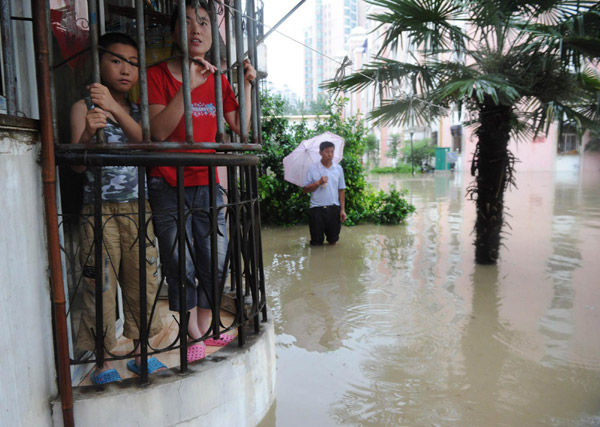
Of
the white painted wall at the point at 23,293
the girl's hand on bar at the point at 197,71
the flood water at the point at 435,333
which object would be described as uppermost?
the girl's hand on bar at the point at 197,71

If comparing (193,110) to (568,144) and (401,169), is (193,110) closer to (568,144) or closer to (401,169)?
(401,169)

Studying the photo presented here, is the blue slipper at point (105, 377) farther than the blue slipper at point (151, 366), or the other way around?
the blue slipper at point (151, 366)

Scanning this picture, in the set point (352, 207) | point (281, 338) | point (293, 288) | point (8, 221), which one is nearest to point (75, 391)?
point (8, 221)

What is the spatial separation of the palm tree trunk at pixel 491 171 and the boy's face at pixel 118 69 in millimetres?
4245

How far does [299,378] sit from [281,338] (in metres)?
0.71

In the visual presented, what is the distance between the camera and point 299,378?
3082 mm

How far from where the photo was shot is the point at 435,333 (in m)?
3.76

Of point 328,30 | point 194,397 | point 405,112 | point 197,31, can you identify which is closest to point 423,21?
point 405,112

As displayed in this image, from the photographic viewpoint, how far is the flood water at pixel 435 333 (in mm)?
2715

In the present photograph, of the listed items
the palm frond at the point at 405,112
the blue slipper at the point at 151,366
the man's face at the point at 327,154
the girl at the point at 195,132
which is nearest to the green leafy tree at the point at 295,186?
the man's face at the point at 327,154

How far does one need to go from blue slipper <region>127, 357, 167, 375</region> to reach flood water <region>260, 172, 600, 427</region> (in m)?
0.66

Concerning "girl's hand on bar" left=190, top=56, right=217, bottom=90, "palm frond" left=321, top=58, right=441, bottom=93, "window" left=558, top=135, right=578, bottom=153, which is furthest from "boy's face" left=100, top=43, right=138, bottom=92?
"window" left=558, top=135, right=578, bottom=153

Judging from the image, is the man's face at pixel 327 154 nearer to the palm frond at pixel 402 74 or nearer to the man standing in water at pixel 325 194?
the man standing in water at pixel 325 194

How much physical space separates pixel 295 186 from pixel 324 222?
2095 millimetres
